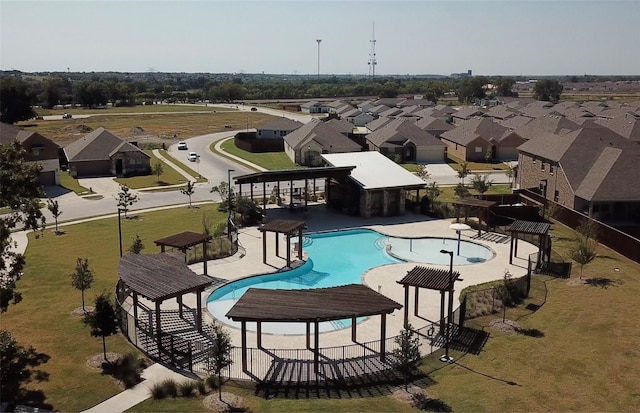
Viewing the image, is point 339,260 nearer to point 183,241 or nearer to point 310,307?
point 183,241

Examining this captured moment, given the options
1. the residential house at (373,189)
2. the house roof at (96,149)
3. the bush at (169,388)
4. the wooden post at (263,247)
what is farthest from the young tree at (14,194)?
the house roof at (96,149)

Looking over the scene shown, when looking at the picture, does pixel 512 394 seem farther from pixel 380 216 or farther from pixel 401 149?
pixel 401 149

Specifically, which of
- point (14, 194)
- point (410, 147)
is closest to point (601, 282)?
point (14, 194)

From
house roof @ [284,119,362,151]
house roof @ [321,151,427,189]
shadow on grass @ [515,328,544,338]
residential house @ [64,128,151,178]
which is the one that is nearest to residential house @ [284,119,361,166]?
house roof @ [284,119,362,151]

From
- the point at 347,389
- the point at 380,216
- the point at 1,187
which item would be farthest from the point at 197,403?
the point at 380,216

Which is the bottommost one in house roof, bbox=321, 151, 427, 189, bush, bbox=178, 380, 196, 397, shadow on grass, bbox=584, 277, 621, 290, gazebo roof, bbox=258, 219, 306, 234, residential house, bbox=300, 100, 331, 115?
bush, bbox=178, 380, 196, 397

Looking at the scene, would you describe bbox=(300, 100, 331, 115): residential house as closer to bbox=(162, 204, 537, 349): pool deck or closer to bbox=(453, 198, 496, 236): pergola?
bbox=(162, 204, 537, 349): pool deck
